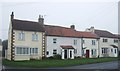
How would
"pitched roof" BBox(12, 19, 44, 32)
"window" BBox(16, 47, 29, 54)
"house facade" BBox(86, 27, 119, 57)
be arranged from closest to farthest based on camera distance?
"pitched roof" BBox(12, 19, 44, 32) < "window" BBox(16, 47, 29, 54) < "house facade" BBox(86, 27, 119, 57)

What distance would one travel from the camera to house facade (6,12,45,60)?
29.5 m

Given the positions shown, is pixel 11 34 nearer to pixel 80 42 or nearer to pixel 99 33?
pixel 80 42

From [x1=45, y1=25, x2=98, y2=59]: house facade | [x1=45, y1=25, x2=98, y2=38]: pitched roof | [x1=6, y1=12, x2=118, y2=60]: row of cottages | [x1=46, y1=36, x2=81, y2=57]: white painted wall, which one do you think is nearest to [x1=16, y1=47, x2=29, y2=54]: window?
[x1=6, y1=12, x2=118, y2=60]: row of cottages

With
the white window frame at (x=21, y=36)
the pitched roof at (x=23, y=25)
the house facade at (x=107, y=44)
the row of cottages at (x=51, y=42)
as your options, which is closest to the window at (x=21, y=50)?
the row of cottages at (x=51, y=42)

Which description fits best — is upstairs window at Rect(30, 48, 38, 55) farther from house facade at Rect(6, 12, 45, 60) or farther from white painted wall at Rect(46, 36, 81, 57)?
white painted wall at Rect(46, 36, 81, 57)

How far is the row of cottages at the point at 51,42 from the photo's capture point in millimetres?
30109

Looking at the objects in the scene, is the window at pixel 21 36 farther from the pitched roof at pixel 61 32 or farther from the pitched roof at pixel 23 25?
the pitched roof at pixel 61 32

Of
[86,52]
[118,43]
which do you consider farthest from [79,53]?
[118,43]

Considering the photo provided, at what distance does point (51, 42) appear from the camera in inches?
1394

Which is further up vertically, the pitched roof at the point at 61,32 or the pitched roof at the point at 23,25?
the pitched roof at the point at 23,25

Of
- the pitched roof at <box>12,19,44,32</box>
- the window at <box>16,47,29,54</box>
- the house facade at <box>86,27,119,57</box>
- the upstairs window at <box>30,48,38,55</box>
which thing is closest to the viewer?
the pitched roof at <box>12,19,44,32</box>

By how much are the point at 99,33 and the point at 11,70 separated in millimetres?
22882

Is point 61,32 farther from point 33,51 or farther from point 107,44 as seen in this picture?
point 107,44

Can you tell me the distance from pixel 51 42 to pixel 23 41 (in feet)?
20.8
